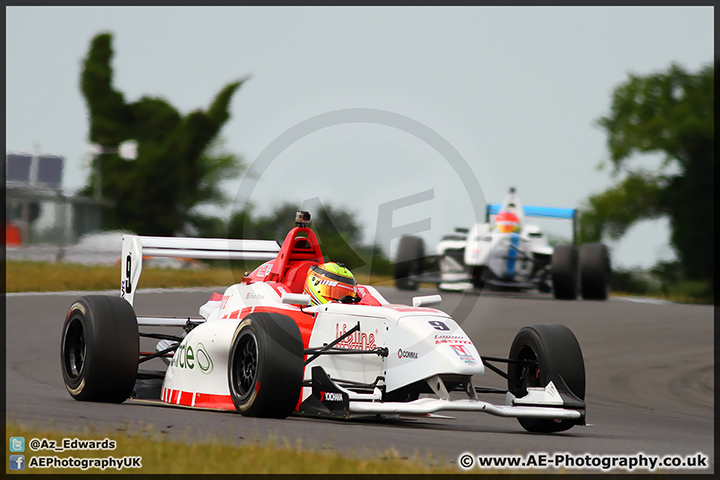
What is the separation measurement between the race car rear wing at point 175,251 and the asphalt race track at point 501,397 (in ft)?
2.09

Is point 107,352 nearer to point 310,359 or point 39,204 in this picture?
point 310,359

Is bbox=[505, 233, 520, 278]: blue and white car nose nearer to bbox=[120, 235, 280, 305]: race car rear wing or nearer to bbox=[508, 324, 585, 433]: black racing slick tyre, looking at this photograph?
bbox=[120, 235, 280, 305]: race car rear wing

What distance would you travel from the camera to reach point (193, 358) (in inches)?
402

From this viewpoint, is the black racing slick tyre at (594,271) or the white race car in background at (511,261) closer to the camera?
the white race car in background at (511,261)

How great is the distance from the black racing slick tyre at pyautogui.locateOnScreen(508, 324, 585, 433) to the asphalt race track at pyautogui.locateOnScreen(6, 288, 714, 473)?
243 mm

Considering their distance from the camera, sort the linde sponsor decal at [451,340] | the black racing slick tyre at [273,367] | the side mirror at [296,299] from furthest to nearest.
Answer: the side mirror at [296,299], the linde sponsor decal at [451,340], the black racing slick tyre at [273,367]

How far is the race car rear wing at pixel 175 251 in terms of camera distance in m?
11.8

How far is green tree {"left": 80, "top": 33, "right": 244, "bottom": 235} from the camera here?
5375cm

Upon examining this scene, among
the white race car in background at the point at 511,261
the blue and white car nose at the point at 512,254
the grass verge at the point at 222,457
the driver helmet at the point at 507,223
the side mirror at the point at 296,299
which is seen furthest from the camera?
the driver helmet at the point at 507,223

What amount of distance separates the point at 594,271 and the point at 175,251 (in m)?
15.8

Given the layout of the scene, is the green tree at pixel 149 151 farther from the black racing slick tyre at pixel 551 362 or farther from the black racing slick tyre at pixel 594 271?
the black racing slick tyre at pixel 551 362

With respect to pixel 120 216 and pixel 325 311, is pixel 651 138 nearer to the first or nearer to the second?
pixel 120 216

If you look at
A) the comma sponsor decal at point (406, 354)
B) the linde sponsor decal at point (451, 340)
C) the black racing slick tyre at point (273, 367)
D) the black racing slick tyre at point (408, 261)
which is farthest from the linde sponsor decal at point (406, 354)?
the black racing slick tyre at point (408, 261)

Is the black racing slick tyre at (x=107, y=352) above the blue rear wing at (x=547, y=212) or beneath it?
beneath
